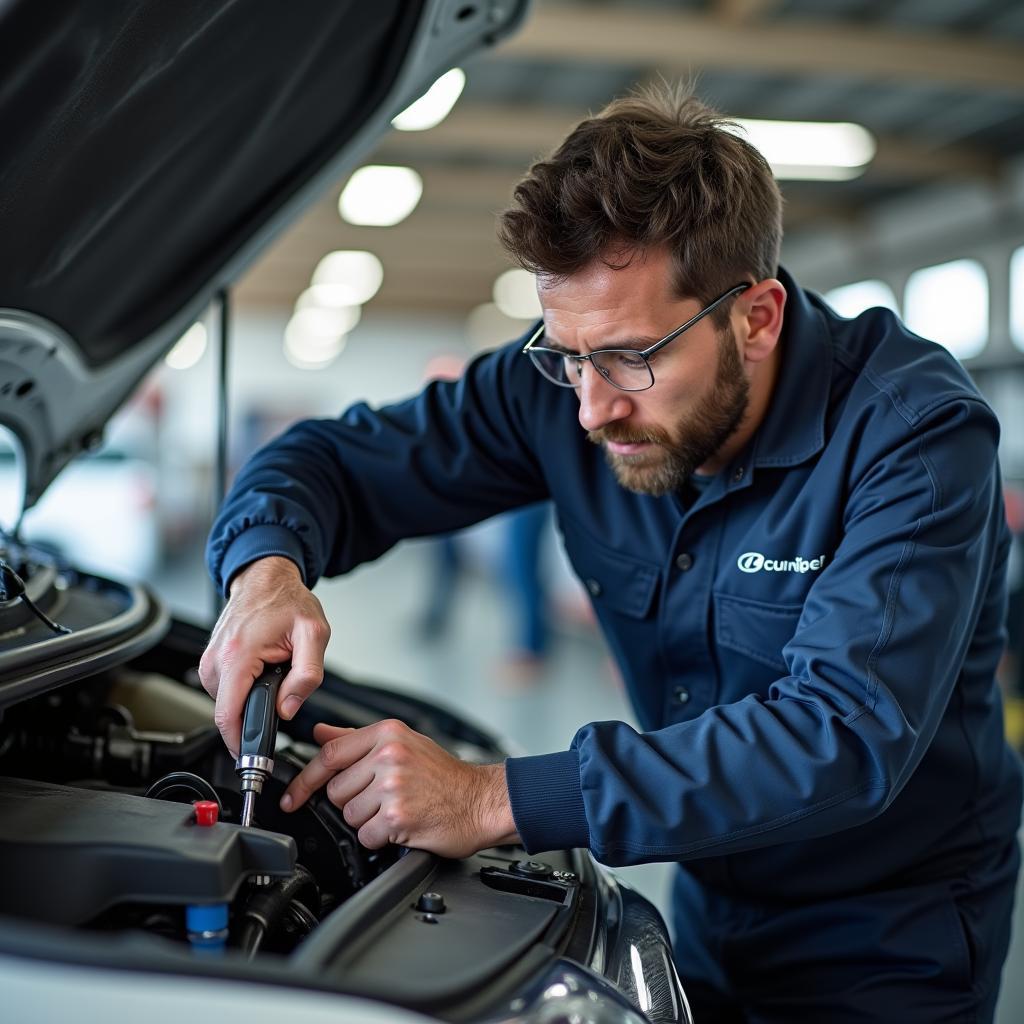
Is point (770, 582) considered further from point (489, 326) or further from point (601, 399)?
point (489, 326)

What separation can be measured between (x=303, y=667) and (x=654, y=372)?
1.79ft

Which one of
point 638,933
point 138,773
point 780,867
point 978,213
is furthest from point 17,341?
point 978,213

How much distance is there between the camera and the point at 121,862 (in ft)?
2.95

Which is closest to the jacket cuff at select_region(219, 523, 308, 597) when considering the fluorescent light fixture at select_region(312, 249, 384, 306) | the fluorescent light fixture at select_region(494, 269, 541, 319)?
the fluorescent light fixture at select_region(312, 249, 384, 306)

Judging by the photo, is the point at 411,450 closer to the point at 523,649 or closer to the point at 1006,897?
the point at 1006,897

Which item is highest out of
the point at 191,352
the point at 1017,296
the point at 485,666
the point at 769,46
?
the point at 769,46

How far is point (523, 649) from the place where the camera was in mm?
5941

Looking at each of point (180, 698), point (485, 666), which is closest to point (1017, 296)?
point (485, 666)

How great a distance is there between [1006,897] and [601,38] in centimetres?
478

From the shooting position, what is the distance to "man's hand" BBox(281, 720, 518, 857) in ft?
3.55

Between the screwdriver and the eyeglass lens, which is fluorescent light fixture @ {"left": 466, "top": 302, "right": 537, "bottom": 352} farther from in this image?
the screwdriver

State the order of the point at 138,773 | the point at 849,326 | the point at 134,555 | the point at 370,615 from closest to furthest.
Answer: the point at 138,773 < the point at 849,326 < the point at 370,615 < the point at 134,555

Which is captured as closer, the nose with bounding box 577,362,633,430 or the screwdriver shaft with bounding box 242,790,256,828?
the screwdriver shaft with bounding box 242,790,256,828

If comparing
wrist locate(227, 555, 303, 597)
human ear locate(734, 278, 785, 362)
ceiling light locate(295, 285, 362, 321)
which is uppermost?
human ear locate(734, 278, 785, 362)
